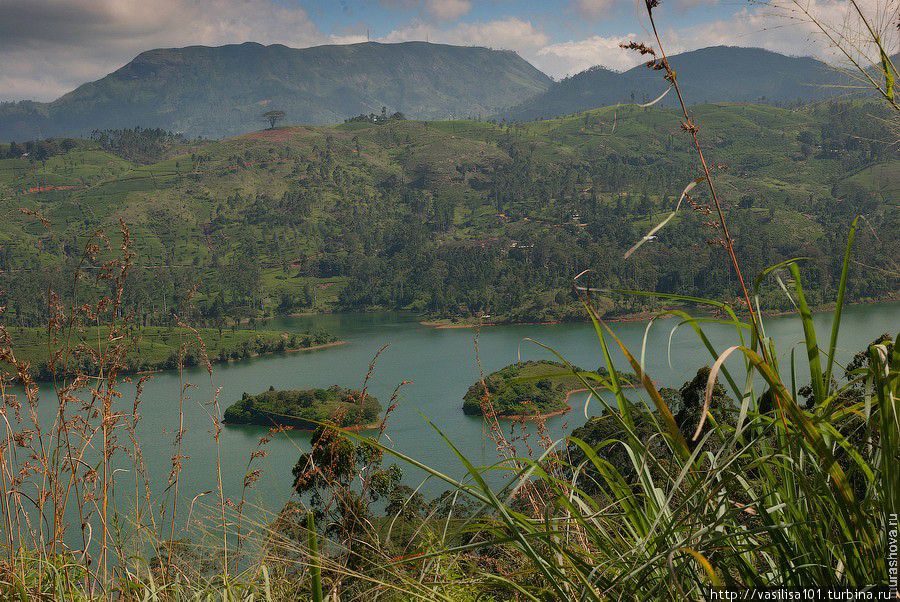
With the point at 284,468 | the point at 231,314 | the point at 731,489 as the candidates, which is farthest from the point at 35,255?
the point at 731,489

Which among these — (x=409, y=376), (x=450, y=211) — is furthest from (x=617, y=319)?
(x=450, y=211)

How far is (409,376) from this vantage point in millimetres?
35625

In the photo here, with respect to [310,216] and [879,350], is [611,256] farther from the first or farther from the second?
[879,350]

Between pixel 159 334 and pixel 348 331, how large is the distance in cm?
1257

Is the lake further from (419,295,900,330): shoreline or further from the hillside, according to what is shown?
the hillside

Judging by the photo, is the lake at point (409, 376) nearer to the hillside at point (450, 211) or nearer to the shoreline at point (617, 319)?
the shoreline at point (617, 319)

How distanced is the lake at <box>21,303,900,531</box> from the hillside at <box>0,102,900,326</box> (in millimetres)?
4667

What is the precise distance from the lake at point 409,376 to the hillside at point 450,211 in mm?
4667

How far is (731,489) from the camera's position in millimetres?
1138

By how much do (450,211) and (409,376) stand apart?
142ft

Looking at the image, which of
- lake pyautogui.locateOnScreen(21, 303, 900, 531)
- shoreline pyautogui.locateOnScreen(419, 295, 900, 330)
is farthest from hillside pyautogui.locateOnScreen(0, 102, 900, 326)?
lake pyautogui.locateOnScreen(21, 303, 900, 531)

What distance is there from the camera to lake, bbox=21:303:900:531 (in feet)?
73.9

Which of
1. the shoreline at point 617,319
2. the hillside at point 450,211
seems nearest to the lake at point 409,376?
the shoreline at point 617,319

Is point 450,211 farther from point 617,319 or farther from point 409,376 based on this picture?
point 409,376
